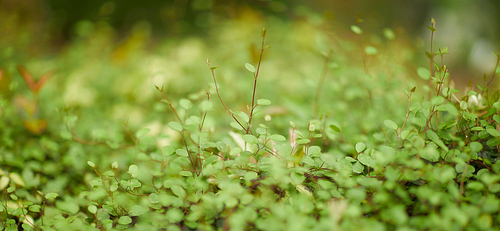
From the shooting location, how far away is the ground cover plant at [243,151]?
2.04 feet

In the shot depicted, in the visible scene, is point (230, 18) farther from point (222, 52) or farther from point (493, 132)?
Result: point (493, 132)

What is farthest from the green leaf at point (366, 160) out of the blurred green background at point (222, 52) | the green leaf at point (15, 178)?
the green leaf at point (15, 178)

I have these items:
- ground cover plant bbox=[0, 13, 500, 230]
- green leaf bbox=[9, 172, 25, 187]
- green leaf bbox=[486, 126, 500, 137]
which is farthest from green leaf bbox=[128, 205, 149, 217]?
green leaf bbox=[486, 126, 500, 137]

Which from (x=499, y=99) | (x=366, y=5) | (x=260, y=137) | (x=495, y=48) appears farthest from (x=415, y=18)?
(x=260, y=137)

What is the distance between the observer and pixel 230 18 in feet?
10.1

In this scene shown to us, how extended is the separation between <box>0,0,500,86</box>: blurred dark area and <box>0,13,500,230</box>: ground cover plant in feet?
1.89

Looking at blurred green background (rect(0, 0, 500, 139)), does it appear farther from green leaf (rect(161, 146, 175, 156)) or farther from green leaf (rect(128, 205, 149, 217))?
green leaf (rect(128, 205, 149, 217))

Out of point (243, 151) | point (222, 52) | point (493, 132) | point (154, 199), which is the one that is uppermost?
point (493, 132)

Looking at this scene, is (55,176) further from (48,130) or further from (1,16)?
(1,16)

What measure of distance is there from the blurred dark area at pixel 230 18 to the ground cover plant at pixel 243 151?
58cm

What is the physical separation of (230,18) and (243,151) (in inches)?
103

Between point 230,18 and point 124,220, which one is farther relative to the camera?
point 230,18

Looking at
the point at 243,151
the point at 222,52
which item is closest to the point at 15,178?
the point at 243,151

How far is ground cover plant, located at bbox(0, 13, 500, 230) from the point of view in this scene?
0.62 m
